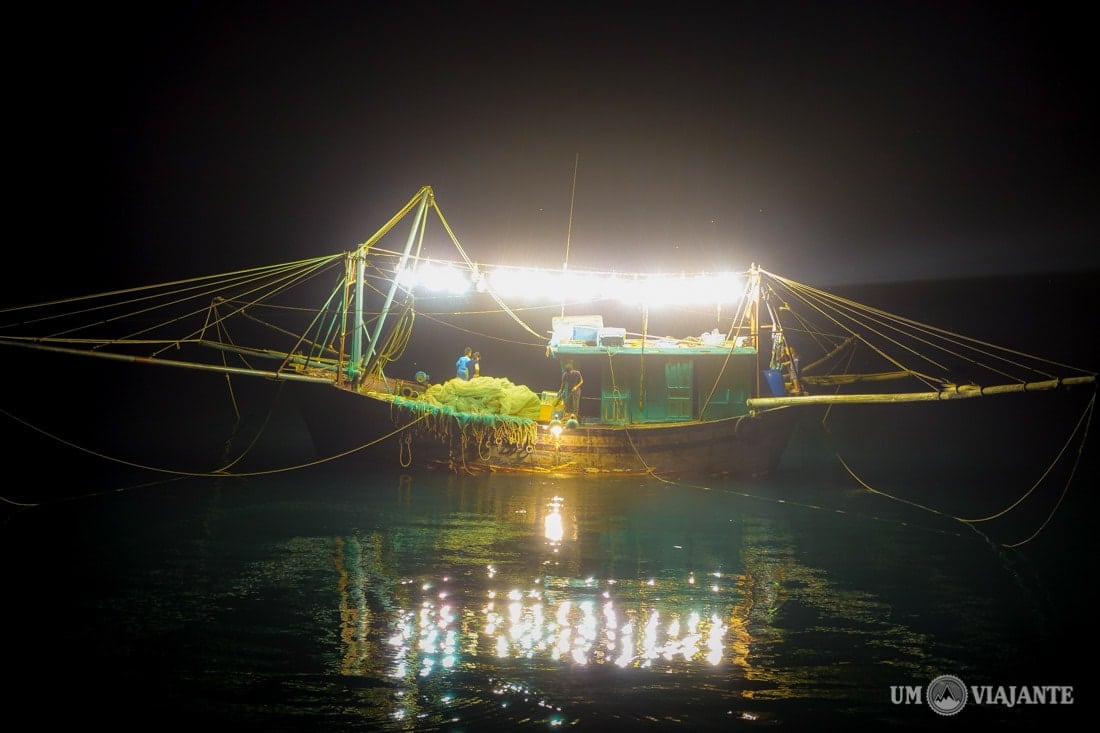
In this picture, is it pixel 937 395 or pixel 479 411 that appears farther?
pixel 479 411

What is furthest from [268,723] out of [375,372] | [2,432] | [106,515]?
[2,432]

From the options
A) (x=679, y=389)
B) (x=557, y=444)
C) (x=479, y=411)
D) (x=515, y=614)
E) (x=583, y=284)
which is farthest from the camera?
(x=583, y=284)

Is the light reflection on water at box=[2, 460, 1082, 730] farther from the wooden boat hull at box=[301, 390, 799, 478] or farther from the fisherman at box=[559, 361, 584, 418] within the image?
the fisherman at box=[559, 361, 584, 418]

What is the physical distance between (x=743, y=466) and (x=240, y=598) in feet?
42.7

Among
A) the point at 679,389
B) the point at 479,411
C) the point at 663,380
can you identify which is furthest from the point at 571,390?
the point at 679,389

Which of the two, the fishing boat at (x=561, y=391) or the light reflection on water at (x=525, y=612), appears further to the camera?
the fishing boat at (x=561, y=391)

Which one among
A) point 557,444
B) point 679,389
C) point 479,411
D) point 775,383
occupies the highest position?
point 775,383

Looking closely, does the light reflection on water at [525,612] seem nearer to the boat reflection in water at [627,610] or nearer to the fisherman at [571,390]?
the boat reflection in water at [627,610]

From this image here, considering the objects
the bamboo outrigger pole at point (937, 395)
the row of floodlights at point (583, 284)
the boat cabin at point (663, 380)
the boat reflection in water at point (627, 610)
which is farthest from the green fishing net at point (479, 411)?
the bamboo outrigger pole at point (937, 395)

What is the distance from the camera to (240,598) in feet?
25.0

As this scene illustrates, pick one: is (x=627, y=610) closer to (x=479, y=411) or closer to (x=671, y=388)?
(x=479, y=411)

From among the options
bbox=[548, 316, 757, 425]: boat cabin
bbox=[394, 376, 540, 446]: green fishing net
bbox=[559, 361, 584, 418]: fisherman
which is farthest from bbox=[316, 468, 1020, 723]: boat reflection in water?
bbox=[548, 316, 757, 425]: boat cabin

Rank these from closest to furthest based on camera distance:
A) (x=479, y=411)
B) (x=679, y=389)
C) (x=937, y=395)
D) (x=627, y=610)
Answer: (x=627, y=610)
(x=937, y=395)
(x=479, y=411)
(x=679, y=389)

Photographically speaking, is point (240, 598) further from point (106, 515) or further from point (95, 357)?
point (95, 357)
